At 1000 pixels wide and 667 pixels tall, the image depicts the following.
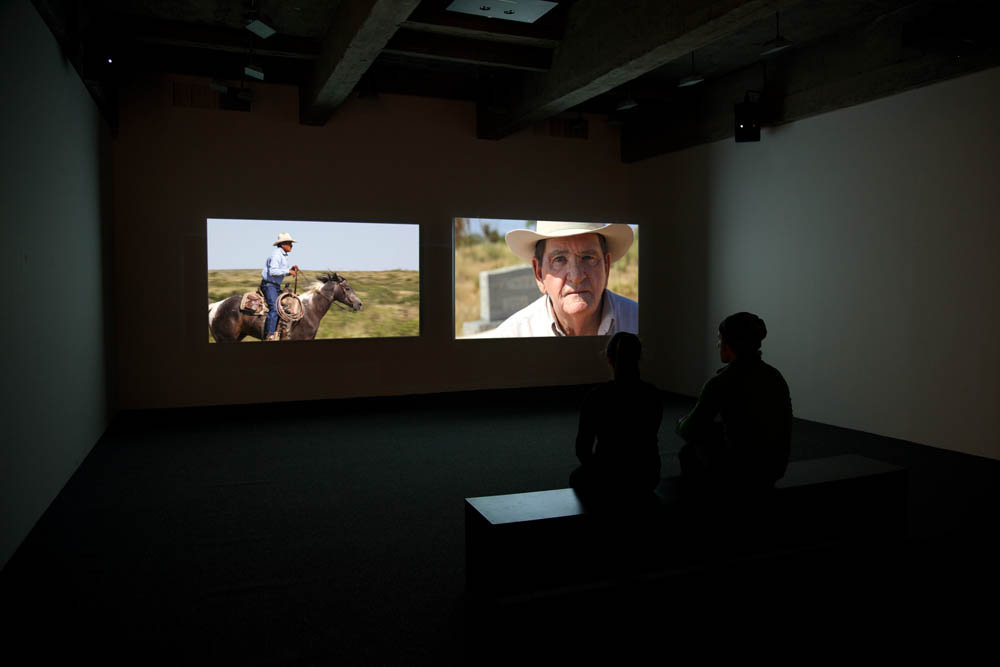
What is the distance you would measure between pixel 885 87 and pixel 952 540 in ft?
13.1

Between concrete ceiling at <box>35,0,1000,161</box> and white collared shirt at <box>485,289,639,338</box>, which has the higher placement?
concrete ceiling at <box>35,0,1000,161</box>

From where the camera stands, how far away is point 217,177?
285 inches

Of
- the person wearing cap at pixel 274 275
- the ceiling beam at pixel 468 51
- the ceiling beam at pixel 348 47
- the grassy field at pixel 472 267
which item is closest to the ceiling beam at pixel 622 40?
the ceiling beam at pixel 468 51

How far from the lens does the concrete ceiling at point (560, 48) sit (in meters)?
4.88

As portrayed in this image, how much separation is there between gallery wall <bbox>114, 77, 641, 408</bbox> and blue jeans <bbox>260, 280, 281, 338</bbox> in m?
0.22

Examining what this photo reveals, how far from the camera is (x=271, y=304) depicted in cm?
731

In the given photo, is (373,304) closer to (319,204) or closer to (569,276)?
(319,204)

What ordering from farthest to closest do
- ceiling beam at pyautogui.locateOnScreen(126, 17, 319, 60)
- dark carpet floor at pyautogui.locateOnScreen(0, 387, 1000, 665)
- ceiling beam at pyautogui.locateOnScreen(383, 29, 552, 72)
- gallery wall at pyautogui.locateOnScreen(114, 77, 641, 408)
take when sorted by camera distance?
gallery wall at pyautogui.locateOnScreen(114, 77, 641, 408) < ceiling beam at pyautogui.locateOnScreen(383, 29, 552, 72) < ceiling beam at pyautogui.locateOnScreen(126, 17, 319, 60) < dark carpet floor at pyautogui.locateOnScreen(0, 387, 1000, 665)

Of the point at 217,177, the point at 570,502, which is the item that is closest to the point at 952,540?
the point at 570,502

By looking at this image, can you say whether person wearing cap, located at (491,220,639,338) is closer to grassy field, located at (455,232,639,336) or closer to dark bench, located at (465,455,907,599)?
grassy field, located at (455,232,639,336)

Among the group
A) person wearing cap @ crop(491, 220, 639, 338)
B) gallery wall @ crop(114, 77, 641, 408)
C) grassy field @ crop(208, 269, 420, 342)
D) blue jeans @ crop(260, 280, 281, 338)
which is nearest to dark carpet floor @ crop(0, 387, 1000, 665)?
gallery wall @ crop(114, 77, 641, 408)

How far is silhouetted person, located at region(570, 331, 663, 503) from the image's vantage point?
2.78m

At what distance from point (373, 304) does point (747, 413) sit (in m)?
5.39

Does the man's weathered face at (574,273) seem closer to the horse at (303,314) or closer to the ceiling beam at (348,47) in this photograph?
the horse at (303,314)
